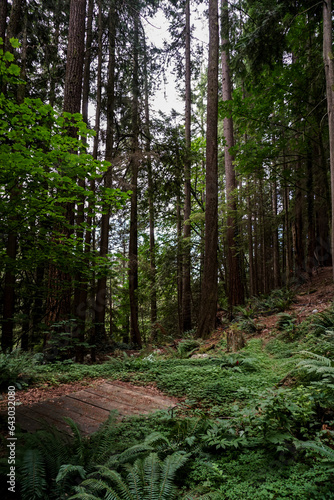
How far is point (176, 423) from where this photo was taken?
290cm

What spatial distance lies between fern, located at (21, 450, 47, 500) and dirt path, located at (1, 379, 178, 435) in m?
0.92

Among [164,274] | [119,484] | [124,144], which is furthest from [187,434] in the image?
[124,144]

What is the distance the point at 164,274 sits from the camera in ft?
44.2

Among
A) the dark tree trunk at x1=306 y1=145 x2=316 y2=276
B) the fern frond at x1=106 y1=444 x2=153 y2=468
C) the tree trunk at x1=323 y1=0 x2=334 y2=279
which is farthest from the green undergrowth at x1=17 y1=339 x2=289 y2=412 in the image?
the dark tree trunk at x1=306 y1=145 x2=316 y2=276

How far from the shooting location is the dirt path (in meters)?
3.41

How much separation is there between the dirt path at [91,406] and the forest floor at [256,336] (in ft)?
0.08

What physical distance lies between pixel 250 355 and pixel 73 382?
3676 mm

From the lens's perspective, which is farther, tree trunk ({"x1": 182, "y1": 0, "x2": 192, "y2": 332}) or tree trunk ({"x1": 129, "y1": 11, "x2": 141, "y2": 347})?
tree trunk ({"x1": 182, "y1": 0, "x2": 192, "y2": 332})

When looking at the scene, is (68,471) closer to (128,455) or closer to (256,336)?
(128,455)

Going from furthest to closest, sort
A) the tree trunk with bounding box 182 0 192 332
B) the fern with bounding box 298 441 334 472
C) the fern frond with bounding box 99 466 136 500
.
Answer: the tree trunk with bounding box 182 0 192 332 → the fern frond with bounding box 99 466 136 500 → the fern with bounding box 298 441 334 472

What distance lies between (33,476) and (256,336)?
6517mm

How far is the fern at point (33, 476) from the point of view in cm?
204

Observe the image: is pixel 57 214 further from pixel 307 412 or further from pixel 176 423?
pixel 307 412

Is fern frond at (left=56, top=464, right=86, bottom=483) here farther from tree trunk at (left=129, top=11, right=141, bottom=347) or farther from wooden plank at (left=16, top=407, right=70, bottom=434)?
tree trunk at (left=129, top=11, right=141, bottom=347)
